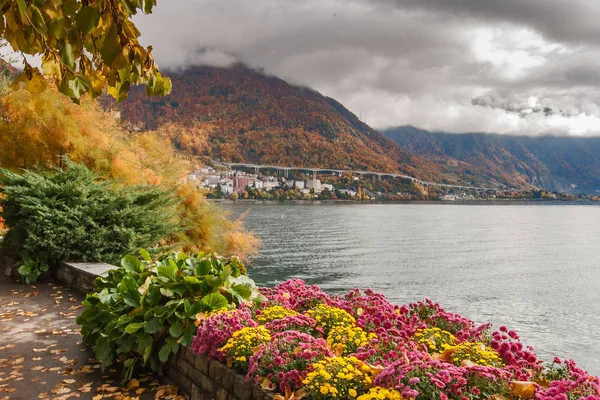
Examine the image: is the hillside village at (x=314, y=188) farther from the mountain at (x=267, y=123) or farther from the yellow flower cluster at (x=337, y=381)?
the yellow flower cluster at (x=337, y=381)

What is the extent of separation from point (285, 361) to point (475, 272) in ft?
106

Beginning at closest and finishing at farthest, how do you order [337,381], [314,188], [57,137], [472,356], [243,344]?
[337,381]
[472,356]
[243,344]
[57,137]
[314,188]

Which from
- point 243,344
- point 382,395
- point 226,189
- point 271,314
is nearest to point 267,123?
point 226,189

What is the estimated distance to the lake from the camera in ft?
66.8

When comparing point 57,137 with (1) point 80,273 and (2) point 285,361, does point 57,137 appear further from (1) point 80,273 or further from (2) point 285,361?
(2) point 285,361

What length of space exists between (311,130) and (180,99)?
39146mm

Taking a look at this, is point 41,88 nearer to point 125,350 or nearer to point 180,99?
point 125,350

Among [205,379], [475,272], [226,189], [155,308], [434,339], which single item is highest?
[226,189]

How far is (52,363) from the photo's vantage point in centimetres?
513

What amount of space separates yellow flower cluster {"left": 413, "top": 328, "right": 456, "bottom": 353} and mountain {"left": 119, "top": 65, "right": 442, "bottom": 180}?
84842 mm

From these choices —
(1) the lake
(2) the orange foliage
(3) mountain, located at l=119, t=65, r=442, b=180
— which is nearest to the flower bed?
(2) the orange foliage

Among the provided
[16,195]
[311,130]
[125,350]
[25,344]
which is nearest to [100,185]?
[16,195]

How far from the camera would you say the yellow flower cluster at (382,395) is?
2.87 metres

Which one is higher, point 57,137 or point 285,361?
point 57,137
